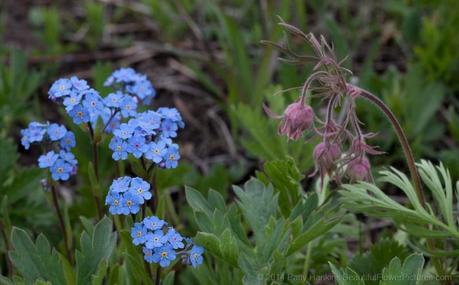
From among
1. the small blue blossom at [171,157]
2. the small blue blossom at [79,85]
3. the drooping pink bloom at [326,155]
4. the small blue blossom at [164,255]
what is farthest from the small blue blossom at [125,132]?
the drooping pink bloom at [326,155]

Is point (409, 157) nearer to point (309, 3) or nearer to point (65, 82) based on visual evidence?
point (65, 82)

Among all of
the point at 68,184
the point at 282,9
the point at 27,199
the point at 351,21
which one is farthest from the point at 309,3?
the point at 27,199

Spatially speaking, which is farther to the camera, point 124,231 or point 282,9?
point 282,9

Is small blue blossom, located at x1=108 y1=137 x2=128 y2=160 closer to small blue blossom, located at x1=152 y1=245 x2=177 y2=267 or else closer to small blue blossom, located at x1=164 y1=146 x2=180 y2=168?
small blue blossom, located at x1=164 y1=146 x2=180 y2=168

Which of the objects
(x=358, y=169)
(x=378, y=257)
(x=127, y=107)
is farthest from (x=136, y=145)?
(x=378, y=257)

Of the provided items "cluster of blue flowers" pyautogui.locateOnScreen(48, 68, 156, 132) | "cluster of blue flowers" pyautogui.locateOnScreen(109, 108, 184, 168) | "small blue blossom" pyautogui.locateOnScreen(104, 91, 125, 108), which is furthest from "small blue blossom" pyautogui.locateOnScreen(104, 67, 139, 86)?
"cluster of blue flowers" pyautogui.locateOnScreen(109, 108, 184, 168)

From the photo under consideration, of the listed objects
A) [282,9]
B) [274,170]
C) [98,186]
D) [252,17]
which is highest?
[252,17]

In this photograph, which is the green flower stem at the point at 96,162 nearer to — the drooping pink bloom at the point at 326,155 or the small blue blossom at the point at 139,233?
the small blue blossom at the point at 139,233
